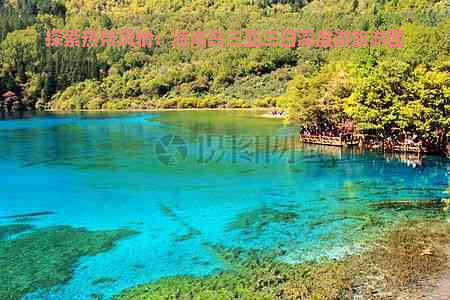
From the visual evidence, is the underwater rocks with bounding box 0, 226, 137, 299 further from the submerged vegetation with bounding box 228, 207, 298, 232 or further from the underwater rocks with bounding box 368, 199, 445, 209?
the underwater rocks with bounding box 368, 199, 445, 209

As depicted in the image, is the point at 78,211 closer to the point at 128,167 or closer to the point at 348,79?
the point at 128,167

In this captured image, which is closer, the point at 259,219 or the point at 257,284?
the point at 257,284

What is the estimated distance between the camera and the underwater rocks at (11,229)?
29.0 meters

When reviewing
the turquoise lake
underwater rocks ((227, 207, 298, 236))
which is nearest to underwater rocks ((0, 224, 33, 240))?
the turquoise lake

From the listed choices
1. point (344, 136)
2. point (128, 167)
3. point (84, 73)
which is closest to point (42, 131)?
point (128, 167)

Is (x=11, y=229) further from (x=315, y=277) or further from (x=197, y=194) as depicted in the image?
(x=315, y=277)

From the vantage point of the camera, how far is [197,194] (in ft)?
125

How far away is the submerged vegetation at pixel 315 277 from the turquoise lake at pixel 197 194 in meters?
1.03

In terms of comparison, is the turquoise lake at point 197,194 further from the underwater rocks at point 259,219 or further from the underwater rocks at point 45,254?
the underwater rocks at point 45,254

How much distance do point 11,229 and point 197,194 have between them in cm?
1308

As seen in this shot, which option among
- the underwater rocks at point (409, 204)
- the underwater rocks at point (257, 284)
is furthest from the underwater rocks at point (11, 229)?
the underwater rocks at point (409, 204)

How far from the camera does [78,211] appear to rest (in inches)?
1348

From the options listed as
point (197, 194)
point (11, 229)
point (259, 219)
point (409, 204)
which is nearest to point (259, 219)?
point (259, 219)

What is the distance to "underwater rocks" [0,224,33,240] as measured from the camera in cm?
2903
